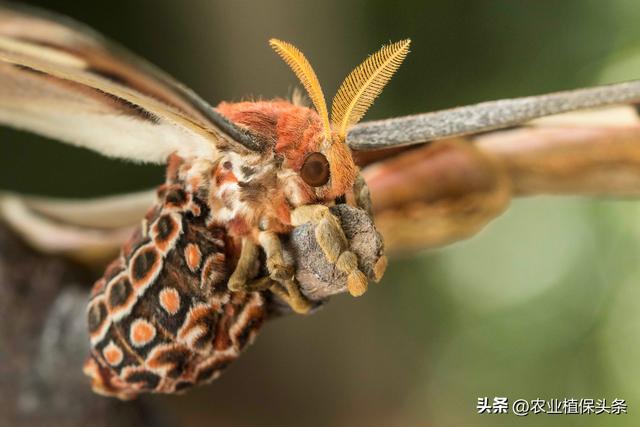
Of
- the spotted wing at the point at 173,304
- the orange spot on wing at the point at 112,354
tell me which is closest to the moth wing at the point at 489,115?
the spotted wing at the point at 173,304

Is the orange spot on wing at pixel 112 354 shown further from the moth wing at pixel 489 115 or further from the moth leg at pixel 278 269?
the moth wing at pixel 489 115

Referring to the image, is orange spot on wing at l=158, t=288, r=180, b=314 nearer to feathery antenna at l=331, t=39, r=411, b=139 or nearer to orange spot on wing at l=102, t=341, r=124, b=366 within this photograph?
orange spot on wing at l=102, t=341, r=124, b=366

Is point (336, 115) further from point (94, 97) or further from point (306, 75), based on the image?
point (94, 97)

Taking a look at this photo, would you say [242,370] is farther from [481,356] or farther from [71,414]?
[71,414]

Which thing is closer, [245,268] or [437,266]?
[245,268]

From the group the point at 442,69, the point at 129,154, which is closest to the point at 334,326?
the point at 442,69

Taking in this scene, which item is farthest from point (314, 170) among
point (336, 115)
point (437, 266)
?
point (437, 266)
